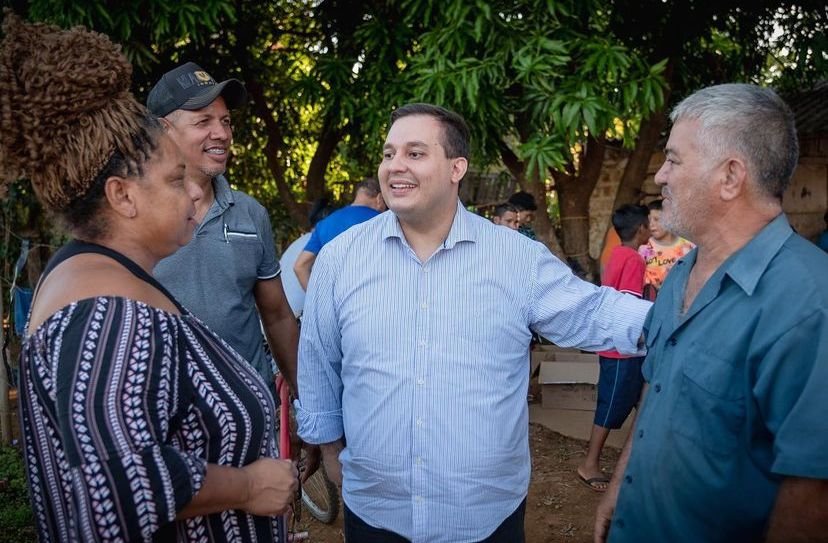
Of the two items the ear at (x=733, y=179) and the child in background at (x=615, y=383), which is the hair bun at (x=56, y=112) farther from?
the child in background at (x=615, y=383)

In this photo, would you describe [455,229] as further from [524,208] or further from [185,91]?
[524,208]

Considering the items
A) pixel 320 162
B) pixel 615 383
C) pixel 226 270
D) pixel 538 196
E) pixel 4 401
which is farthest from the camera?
pixel 320 162

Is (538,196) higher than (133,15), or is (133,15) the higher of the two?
(133,15)

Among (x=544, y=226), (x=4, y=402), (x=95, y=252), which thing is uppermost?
(x=95, y=252)

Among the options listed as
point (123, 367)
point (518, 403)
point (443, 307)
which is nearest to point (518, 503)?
point (518, 403)

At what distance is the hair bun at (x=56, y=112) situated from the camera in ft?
4.97

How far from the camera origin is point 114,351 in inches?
55.1

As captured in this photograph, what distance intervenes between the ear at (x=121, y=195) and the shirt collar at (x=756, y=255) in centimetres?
139

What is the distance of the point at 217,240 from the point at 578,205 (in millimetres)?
5764

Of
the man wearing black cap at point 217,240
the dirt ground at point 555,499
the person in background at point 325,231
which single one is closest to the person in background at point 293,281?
the person in background at point 325,231

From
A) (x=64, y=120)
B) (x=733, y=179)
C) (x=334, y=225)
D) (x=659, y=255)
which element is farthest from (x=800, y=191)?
(x=64, y=120)

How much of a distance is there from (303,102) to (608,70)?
3372 mm

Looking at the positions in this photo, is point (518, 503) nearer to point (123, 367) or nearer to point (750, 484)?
point (750, 484)

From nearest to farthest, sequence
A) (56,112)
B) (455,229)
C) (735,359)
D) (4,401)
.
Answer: (56,112)
(735,359)
(455,229)
(4,401)
